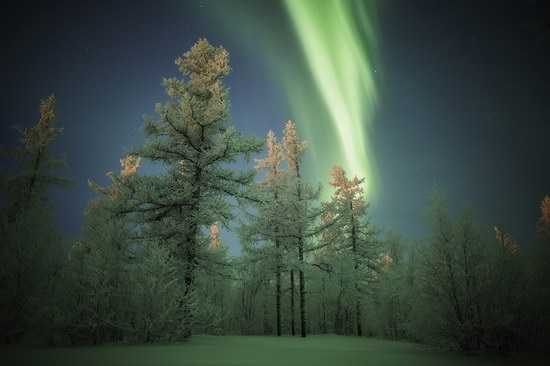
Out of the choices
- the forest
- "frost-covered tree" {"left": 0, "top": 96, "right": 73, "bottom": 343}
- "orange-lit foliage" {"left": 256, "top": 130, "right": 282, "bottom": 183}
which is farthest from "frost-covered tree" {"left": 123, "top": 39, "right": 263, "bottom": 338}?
"orange-lit foliage" {"left": 256, "top": 130, "right": 282, "bottom": 183}

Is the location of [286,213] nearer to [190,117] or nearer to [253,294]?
[253,294]

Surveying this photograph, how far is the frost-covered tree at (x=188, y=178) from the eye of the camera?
33.1 feet

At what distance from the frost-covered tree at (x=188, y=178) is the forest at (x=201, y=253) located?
0.18 feet

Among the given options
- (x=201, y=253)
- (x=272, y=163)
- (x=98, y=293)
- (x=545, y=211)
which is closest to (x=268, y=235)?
(x=272, y=163)

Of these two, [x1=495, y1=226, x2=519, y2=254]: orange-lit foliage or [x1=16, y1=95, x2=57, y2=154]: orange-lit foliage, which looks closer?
[x1=495, y1=226, x2=519, y2=254]: orange-lit foliage

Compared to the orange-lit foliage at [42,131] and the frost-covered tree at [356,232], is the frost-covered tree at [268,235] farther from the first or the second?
the orange-lit foliage at [42,131]

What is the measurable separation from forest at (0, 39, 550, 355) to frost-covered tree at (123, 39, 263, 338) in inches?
2.2

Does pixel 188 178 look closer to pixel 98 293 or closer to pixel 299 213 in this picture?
pixel 98 293

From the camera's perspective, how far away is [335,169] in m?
23.4

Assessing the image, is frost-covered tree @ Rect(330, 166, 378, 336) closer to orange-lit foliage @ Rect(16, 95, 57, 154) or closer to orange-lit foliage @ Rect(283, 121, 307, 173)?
orange-lit foliage @ Rect(283, 121, 307, 173)

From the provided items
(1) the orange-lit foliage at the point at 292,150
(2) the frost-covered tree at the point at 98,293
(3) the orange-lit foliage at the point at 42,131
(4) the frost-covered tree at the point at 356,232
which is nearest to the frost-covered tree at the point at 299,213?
(1) the orange-lit foliage at the point at 292,150

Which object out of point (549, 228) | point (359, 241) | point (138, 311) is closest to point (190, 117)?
point (138, 311)

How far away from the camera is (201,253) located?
10.6 m

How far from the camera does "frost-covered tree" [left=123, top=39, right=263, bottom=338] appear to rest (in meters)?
10.1
